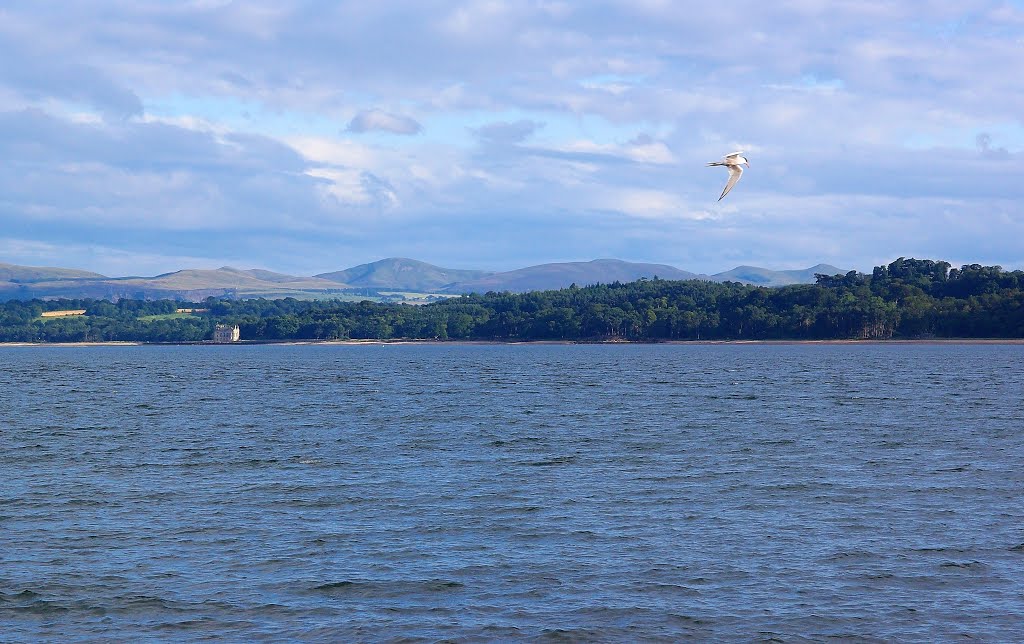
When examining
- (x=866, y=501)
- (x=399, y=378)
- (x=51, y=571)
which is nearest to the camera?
(x=51, y=571)

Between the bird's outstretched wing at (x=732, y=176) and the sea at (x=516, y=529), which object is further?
the bird's outstretched wing at (x=732, y=176)

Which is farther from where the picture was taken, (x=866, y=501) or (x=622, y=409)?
(x=622, y=409)

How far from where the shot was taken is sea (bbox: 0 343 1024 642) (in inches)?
893

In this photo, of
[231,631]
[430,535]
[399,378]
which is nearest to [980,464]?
[430,535]

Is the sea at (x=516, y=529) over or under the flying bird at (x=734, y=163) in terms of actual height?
under

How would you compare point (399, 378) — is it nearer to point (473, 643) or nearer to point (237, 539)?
point (237, 539)

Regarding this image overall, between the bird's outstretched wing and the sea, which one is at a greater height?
the bird's outstretched wing

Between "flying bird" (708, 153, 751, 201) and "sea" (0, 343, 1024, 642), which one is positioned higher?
"flying bird" (708, 153, 751, 201)

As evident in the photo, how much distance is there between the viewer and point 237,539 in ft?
96.9

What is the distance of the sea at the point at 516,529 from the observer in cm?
2267

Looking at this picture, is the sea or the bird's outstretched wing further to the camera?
the bird's outstretched wing

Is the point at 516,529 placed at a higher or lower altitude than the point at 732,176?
lower

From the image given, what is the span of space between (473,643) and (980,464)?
29084 millimetres

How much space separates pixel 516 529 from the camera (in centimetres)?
3084
